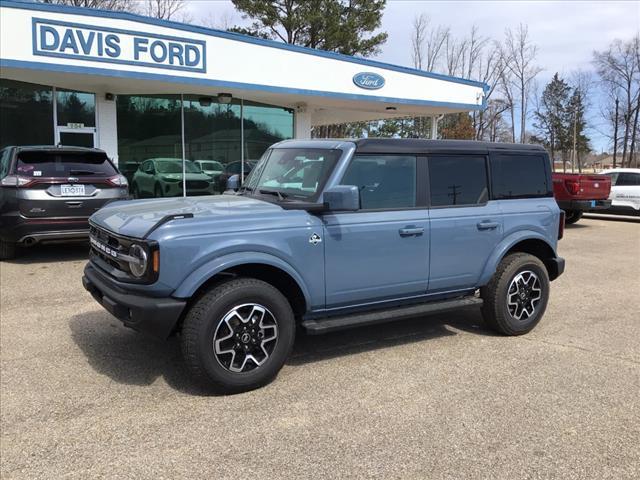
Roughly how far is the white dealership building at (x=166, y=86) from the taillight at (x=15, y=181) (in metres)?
3.86

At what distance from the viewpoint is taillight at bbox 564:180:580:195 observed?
1472 centimetres

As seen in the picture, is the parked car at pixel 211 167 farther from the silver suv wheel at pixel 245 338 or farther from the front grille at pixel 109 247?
the silver suv wheel at pixel 245 338

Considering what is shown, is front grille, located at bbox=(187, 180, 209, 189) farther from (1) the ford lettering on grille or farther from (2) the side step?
(2) the side step

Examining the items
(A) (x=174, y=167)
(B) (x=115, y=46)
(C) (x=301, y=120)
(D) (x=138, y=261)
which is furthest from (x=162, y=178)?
(D) (x=138, y=261)

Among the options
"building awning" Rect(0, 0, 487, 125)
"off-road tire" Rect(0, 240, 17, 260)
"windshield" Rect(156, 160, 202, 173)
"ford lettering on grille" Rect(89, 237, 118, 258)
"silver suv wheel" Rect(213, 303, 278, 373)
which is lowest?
"silver suv wheel" Rect(213, 303, 278, 373)

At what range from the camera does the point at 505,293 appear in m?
5.14

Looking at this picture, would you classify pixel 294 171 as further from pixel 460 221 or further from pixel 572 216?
pixel 572 216

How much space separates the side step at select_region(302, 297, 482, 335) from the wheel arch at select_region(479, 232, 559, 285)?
1.01 ft

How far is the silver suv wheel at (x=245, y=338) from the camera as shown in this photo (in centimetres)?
381

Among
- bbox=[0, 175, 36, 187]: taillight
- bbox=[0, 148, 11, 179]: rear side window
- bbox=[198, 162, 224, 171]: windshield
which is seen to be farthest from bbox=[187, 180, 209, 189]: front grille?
bbox=[0, 175, 36, 187]: taillight

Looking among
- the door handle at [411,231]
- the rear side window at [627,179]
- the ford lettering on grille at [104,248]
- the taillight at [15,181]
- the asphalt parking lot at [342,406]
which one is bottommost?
the asphalt parking lot at [342,406]

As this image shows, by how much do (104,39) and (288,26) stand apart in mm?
19788

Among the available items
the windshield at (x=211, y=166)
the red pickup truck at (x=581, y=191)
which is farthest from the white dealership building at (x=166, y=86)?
the red pickup truck at (x=581, y=191)

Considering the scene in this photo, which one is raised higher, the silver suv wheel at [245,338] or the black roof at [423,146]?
the black roof at [423,146]
